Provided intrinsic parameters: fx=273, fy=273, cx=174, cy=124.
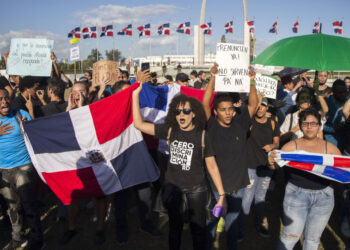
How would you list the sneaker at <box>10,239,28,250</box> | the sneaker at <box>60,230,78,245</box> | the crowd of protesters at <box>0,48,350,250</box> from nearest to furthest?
the crowd of protesters at <box>0,48,350,250</box>, the sneaker at <box>10,239,28,250</box>, the sneaker at <box>60,230,78,245</box>

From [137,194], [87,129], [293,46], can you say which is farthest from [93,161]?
[293,46]

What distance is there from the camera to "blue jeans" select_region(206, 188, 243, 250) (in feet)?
9.80

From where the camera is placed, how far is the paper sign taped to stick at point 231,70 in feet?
10.4

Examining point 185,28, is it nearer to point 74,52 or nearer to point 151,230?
point 74,52

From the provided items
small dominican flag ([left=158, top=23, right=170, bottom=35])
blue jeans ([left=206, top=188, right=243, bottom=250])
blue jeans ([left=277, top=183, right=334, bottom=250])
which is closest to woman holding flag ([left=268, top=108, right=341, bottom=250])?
blue jeans ([left=277, top=183, right=334, bottom=250])

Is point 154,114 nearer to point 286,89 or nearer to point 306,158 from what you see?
point 306,158

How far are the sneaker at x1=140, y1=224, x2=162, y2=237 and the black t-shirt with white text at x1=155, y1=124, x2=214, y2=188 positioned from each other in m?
1.32

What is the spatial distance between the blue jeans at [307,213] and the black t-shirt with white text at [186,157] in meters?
0.89

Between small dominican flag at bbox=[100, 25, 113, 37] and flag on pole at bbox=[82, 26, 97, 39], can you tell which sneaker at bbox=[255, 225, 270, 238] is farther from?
small dominican flag at bbox=[100, 25, 113, 37]

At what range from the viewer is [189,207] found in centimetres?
284

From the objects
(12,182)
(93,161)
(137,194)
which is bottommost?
(137,194)

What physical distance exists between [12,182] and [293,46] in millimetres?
3839

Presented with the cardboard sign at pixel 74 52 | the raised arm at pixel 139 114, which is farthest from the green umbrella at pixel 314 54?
the cardboard sign at pixel 74 52

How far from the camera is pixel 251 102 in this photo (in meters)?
3.22
